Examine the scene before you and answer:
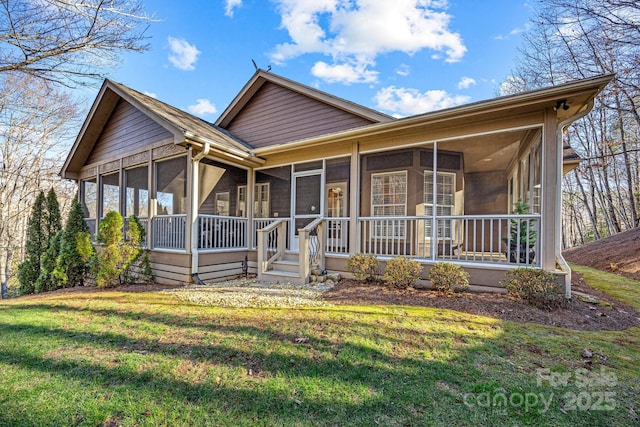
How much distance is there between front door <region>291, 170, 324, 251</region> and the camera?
827cm

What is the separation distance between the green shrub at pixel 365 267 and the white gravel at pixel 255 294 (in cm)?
73

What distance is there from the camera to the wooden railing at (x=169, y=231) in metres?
7.25

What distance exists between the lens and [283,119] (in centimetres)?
970

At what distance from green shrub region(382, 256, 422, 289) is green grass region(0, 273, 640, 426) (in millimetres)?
1420

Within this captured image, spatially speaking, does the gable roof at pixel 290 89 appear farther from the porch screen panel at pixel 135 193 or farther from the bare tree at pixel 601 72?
the bare tree at pixel 601 72

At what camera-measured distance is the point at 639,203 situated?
1450cm

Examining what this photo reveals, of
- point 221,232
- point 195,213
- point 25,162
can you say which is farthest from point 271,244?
point 25,162

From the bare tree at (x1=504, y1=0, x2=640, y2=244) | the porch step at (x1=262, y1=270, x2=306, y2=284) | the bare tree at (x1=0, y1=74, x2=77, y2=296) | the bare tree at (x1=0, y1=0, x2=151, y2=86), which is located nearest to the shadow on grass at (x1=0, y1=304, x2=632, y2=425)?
the porch step at (x1=262, y1=270, x2=306, y2=284)

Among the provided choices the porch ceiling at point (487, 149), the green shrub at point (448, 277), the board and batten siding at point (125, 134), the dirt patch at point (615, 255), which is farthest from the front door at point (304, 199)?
the dirt patch at point (615, 255)

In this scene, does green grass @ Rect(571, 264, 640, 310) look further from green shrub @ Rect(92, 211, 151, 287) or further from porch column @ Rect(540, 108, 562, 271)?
green shrub @ Rect(92, 211, 151, 287)

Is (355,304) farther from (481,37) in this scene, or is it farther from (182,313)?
(481,37)

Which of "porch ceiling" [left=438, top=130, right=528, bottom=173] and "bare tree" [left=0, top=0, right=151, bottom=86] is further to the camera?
"porch ceiling" [left=438, top=130, right=528, bottom=173]

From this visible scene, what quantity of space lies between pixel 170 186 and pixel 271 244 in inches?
130

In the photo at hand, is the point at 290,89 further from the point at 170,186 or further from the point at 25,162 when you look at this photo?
the point at 25,162
